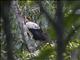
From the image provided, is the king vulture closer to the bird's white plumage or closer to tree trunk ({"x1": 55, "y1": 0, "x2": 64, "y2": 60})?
the bird's white plumage

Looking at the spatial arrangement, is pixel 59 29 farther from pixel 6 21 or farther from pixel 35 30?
pixel 35 30

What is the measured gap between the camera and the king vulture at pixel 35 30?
5441 millimetres

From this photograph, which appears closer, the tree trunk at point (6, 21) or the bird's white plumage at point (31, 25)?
the tree trunk at point (6, 21)

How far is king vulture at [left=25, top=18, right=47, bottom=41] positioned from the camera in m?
5.44

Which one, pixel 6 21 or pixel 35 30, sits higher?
pixel 6 21

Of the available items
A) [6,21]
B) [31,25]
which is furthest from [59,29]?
[31,25]

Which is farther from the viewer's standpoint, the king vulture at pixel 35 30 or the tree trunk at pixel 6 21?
the king vulture at pixel 35 30

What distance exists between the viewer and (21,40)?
Result: 12.9ft

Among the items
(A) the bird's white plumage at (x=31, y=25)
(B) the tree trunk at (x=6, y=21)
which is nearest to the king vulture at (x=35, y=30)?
(A) the bird's white plumage at (x=31, y=25)

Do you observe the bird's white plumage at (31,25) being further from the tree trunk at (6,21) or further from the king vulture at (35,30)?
the tree trunk at (6,21)

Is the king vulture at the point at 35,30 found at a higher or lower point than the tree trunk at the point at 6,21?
lower

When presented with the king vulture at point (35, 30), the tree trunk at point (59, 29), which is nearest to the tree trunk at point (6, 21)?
the tree trunk at point (59, 29)

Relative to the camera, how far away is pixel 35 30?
555cm

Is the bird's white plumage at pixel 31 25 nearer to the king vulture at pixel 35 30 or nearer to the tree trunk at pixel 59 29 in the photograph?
the king vulture at pixel 35 30
